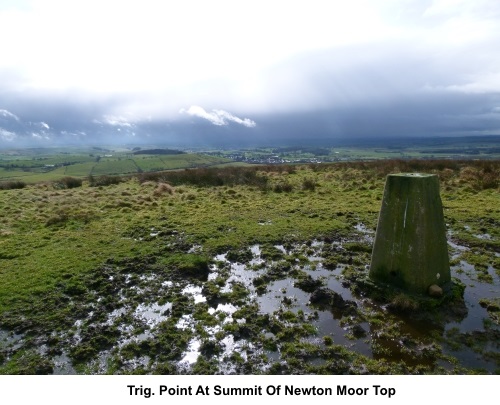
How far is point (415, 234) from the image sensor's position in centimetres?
983

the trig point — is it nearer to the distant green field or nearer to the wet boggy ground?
the wet boggy ground

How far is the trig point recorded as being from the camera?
981 cm

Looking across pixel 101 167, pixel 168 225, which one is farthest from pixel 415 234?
pixel 101 167

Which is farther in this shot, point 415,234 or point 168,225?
point 168,225

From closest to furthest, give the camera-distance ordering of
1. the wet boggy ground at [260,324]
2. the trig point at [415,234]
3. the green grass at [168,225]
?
1. the wet boggy ground at [260,324]
2. the trig point at [415,234]
3. the green grass at [168,225]

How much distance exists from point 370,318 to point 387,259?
2056 millimetres

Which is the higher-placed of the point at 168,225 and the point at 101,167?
the point at 168,225

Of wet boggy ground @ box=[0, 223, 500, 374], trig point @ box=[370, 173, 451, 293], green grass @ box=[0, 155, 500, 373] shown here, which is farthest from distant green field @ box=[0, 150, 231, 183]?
trig point @ box=[370, 173, 451, 293]

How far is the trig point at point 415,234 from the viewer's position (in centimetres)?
981

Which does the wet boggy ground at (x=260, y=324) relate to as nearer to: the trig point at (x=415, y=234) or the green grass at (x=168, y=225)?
the green grass at (x=168, y=225)

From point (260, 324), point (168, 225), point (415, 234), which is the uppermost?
point (415, 234)

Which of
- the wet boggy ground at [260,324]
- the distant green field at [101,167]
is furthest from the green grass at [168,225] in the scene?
the distant green field at [101,167]

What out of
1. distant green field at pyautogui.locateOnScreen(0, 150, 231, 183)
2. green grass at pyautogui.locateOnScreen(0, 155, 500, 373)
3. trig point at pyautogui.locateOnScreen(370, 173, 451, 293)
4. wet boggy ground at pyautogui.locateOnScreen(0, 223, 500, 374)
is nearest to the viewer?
wet boggy ground at pyautogui.locateOnScreen(0, 223, 500, 374)

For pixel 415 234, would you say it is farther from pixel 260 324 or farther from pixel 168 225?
pixel 168 225
